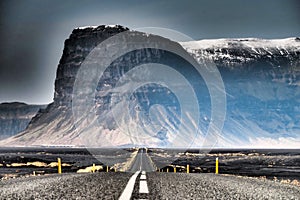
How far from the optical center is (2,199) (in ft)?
37.0

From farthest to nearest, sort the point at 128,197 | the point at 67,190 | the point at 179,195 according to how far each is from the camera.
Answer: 1. the point at 67,190
2. the point at 179,195
3. the point at 128,197

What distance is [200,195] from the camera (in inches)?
478

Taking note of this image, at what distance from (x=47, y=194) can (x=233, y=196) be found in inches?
202

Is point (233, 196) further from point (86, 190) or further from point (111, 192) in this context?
point (86, 190)

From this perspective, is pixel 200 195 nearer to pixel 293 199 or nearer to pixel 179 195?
pixel 179 195

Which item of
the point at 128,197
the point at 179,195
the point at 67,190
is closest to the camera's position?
the point at 128,197

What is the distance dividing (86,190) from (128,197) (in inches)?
99.0

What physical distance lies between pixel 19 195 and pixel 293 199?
7504mm

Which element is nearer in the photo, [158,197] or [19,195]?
[158,197]

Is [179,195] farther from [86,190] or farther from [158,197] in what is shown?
[86,190]

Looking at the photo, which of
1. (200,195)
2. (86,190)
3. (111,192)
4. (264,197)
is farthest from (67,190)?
(264,197)

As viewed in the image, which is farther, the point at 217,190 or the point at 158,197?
the point at 217,190

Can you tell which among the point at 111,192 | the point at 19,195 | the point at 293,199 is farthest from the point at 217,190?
the point at 19,195

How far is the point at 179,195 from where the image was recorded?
1197 centimetres
